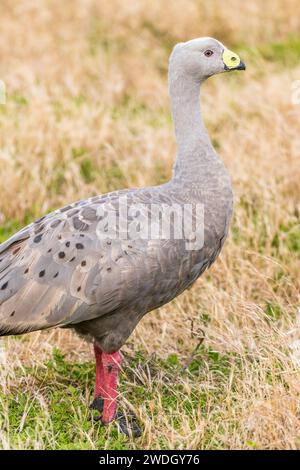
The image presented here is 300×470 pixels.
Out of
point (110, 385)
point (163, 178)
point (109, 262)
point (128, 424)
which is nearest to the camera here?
point (109, 262)

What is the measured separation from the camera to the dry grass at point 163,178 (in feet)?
13.7

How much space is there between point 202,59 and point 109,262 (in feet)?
4.11

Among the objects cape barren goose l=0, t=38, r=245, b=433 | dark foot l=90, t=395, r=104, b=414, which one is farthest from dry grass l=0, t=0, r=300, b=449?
cape barren goose l=0, t=38, r=245, b=433

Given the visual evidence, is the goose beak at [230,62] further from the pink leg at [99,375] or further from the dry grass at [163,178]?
the pink leg at [99,375]

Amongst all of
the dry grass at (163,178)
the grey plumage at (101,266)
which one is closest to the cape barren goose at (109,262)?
the grey plumage at (101,266)

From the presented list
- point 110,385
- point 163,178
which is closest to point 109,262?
point 110,385

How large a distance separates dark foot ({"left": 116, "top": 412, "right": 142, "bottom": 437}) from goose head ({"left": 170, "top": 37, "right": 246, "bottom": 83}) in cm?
177

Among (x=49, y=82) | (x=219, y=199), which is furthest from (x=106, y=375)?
(x=49, y=82)

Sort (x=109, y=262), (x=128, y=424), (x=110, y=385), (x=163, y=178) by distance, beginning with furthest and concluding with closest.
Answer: (x=163, y=178)
(x=110, y=385)
(x=128, y=424)
(x=109, y=262)

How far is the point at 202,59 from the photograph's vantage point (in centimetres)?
451

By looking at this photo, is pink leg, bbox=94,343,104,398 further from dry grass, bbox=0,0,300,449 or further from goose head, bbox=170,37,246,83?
goose head, bbox=170,37,246,83

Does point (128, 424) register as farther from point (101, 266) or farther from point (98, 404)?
point (101, 266)

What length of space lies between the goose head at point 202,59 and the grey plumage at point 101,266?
53cm
